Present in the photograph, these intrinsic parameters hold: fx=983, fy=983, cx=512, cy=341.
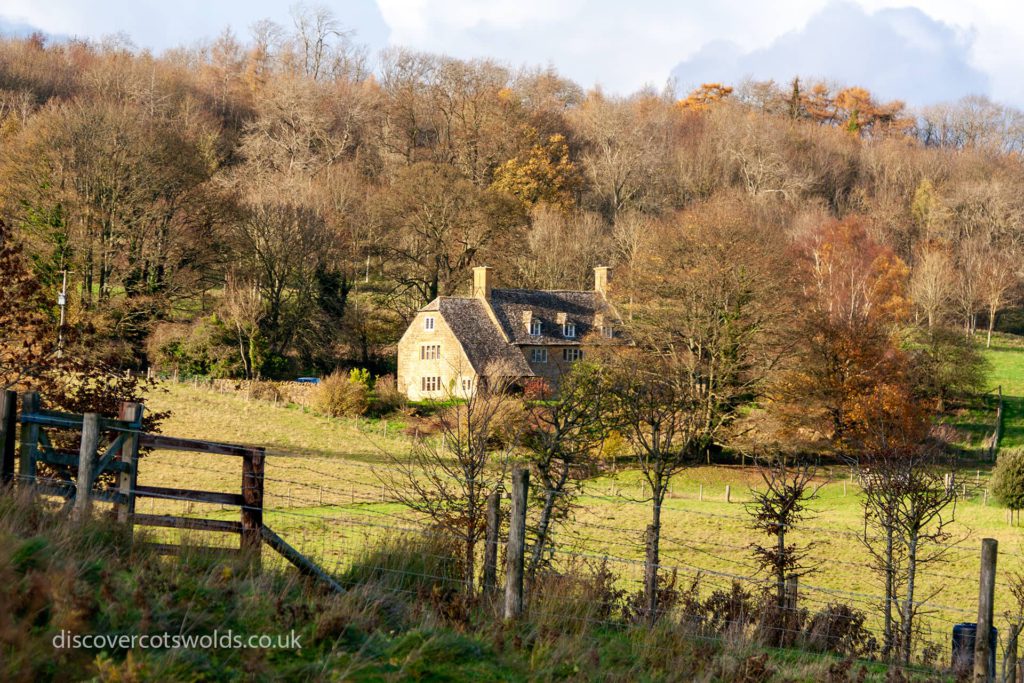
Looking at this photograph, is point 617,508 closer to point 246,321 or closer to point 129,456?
point 129,456

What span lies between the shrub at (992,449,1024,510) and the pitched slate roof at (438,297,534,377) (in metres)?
25.2

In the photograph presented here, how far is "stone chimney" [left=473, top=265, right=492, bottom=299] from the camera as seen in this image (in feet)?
191

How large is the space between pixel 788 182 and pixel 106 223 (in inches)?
2176

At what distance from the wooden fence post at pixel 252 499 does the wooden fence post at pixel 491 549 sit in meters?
2.16

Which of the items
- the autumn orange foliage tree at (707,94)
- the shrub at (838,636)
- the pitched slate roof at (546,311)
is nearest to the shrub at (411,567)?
the shrub at (838,636)

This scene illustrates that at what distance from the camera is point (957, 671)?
30.3 ft

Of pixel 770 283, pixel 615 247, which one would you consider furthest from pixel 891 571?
pixel 615 247

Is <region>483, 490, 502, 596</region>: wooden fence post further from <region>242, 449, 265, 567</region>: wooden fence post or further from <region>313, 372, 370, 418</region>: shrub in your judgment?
<region>313, 372, 370, 418</region>: shrub

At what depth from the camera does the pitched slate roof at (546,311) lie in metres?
57.9

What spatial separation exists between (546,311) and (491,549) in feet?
163

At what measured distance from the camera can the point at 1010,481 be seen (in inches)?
1422

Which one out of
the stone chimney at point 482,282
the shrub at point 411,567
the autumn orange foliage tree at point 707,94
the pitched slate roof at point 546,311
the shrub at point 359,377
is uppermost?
the autumn orange foliage tree at point 707,94

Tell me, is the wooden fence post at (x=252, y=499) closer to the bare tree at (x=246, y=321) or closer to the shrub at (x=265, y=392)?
the shrub at (x=265, y=392)

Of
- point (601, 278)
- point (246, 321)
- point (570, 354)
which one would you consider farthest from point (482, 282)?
point (246, 321)
